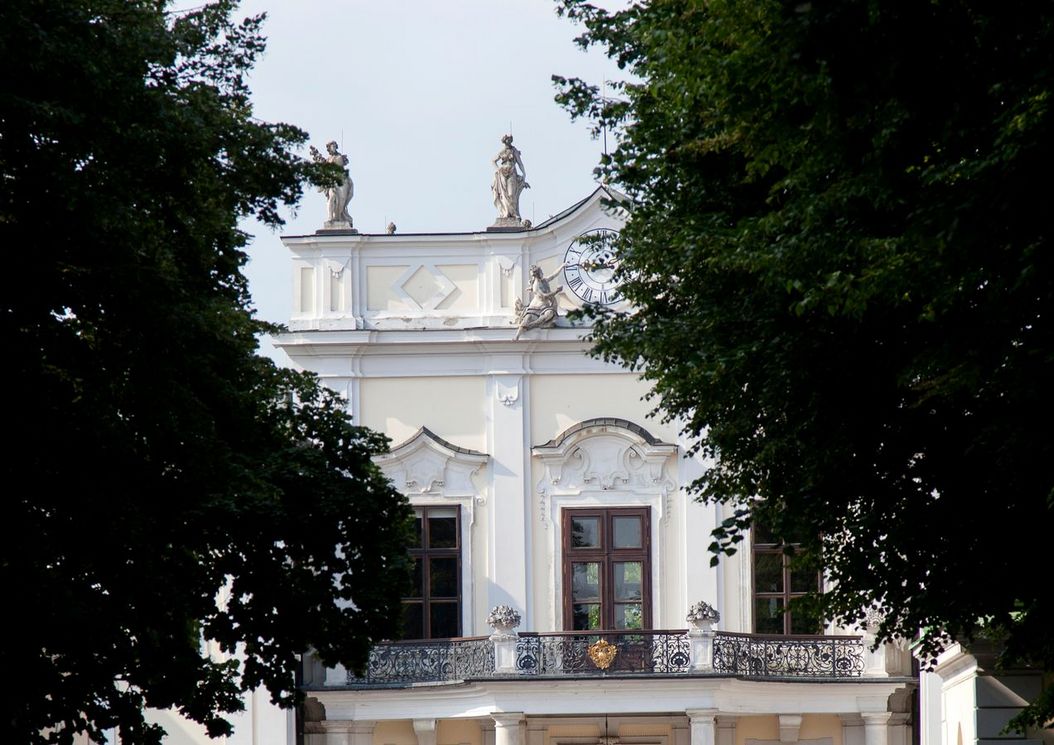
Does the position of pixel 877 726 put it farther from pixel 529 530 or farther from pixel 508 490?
pixel 508 490

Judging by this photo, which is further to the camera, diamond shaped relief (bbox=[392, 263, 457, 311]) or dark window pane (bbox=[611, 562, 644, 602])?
diamond shaped relief (bbox=[392, 263, 457, 311])

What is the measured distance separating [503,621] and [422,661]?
1461 mm

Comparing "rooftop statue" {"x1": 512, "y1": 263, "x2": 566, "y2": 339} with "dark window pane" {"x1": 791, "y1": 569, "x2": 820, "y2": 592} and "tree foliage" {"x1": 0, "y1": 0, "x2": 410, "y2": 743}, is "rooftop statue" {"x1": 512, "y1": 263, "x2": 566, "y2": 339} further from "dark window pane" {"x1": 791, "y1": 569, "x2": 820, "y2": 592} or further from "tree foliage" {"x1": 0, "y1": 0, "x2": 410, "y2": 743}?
"tree foliage" {"x1": 0, "y1": 0, "x2": 410, "y2": 743}

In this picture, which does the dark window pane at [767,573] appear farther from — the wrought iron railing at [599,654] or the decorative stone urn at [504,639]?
the decorative stone urn at [504,639]

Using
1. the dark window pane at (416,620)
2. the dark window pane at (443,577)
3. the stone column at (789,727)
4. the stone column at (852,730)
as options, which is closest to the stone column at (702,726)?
the stone column at (789,727)

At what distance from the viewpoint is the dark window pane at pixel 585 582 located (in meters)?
30.7

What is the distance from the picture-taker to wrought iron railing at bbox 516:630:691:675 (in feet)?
96.2

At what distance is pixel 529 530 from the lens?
102 ft

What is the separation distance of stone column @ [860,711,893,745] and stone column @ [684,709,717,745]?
7.36ft

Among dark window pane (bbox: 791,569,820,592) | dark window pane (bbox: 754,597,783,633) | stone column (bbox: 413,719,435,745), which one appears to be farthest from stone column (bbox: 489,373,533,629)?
dark window pane (bbox: 791,569,820,592)

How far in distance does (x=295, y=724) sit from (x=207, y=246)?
1472cm

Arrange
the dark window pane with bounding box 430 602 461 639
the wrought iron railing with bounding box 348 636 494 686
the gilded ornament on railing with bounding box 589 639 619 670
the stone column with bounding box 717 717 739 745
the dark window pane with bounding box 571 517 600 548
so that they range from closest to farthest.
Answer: the gilded ornament on railing with bounding box 589 639 619 670 < the wrought iron railing with bounding box 348 636 494 686 < the stone column with bounding box 717 717 739 745 < the dark window pane with bounding box 430 602 461 639 < the dark window pane with bounding box 571 517 600 548

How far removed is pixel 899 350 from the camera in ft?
48.0

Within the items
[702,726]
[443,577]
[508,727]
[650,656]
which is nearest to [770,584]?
[650,656]
